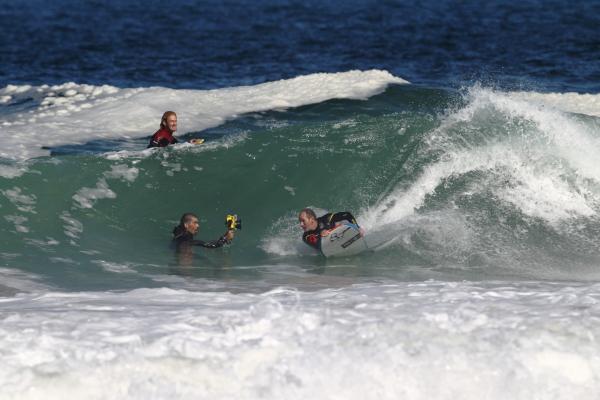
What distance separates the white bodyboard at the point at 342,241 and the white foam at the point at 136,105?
24.6 ft

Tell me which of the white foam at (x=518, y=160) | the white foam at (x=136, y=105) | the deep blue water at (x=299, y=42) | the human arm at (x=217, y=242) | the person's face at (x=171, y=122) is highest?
the deep blue water at (x=299, y=42)

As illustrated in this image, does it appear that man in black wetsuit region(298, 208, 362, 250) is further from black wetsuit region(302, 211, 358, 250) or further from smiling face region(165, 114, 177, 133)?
smiling face region(165, 114, 177, 133)

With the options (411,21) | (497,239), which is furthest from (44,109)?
(411,21)

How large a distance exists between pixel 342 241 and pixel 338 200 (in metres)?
2.56

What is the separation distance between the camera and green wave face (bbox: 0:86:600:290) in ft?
40.2

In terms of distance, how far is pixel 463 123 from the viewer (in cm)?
1595

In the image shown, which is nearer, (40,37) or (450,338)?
(450,338)

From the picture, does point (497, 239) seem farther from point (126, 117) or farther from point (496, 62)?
point (496, 62)

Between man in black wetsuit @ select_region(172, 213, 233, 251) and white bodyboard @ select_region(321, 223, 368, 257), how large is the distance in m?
1.28

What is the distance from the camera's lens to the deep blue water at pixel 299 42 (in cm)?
2952

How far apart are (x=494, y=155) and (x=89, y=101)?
11461 millimetres

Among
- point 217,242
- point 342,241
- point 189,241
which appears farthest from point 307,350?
point 189,241

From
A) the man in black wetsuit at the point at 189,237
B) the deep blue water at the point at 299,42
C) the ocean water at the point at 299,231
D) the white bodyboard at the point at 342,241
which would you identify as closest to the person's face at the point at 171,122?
the ocean water at the point at 299,231

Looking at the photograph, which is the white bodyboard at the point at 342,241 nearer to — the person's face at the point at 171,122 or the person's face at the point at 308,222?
the person's face at the point at 308,222
